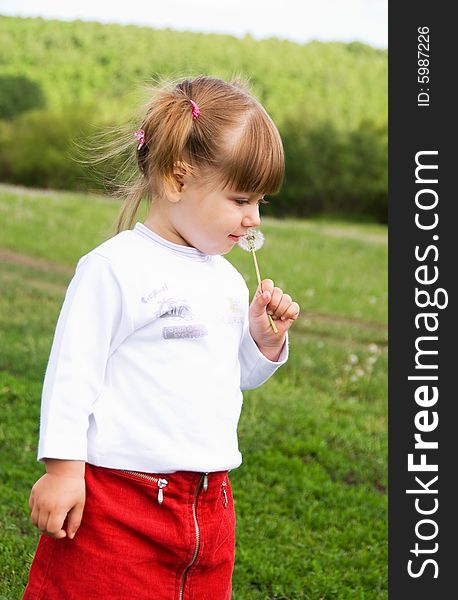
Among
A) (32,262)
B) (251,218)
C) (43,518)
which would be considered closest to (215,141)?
(251,218)

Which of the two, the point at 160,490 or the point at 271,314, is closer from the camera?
the point at 160,490

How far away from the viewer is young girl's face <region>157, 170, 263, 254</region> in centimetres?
220

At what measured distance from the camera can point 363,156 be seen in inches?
1010

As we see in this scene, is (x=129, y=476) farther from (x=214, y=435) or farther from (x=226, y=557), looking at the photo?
(x=226, y=557)

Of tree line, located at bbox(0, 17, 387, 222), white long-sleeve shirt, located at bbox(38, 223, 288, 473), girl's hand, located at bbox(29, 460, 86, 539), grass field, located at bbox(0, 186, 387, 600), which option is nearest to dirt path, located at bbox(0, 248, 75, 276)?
grass field, located at bbox(0, 186, 387, 600)

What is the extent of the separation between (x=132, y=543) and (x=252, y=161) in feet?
2.97

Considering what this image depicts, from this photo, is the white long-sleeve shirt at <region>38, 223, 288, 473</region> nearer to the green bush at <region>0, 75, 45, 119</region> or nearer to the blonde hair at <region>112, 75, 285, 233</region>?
the blonde hair at <region>112, 75, 285, 233</region>

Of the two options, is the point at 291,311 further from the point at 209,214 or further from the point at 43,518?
the point at 43,518

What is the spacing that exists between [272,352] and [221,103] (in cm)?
65

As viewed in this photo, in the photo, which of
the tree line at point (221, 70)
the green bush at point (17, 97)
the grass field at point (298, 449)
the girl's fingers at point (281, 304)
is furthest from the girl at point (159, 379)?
the green bush at point (17, 97)

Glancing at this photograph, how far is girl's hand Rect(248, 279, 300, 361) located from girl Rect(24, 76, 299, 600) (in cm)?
8

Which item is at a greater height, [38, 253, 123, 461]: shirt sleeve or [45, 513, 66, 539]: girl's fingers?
[38, 253, 123, 461]: shirt sleeve

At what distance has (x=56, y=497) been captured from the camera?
202cm

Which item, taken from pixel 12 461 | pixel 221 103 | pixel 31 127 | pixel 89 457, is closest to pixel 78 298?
pixel 89 457
